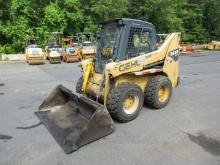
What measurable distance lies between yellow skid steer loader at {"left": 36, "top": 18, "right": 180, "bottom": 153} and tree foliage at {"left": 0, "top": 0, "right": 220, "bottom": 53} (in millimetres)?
13545

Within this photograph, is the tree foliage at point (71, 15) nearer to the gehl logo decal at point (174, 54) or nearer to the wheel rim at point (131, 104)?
the gehl logo decal at point (174, 54)

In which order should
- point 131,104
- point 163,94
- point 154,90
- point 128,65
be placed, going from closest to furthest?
point 128,65, point 131,104, point 154,90, point 163,94

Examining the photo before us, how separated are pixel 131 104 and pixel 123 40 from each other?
4.50ft

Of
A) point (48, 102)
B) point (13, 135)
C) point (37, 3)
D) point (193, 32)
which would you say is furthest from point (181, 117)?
point (193, 32)

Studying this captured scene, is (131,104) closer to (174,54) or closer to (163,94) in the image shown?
(163,94)

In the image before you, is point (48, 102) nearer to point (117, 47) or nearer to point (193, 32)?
point (117, 47)

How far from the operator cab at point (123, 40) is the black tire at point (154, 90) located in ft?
2.27

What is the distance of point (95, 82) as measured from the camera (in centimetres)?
604

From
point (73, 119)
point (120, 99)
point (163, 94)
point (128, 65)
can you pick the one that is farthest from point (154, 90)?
point (73, 119)

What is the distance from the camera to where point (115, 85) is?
18.6 ft

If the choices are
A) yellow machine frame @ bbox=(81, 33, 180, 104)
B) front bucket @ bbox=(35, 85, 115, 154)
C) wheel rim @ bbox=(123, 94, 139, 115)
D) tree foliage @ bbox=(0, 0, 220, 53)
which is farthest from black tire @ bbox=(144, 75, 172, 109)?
tree foliage @ bbox=(0, 0, 220, 53)

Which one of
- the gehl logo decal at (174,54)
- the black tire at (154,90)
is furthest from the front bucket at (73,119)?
the gehl logo decal at (174,54)

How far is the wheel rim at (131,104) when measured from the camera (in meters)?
5.64

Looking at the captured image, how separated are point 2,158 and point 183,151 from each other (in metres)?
2.85
